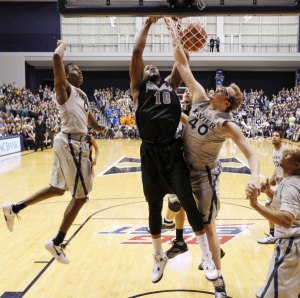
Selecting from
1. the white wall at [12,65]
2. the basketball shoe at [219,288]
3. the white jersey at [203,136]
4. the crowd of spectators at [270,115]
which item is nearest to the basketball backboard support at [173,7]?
the white jersey at [203,136]

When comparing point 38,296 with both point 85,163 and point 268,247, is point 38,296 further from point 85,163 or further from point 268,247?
point 268,247

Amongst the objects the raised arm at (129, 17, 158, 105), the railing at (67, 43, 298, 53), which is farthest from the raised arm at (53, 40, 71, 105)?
the railing at (67, 43, 298, 53)

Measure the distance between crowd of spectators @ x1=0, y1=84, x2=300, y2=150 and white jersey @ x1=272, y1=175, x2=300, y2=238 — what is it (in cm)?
1774

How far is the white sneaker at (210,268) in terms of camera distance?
3.79 meters

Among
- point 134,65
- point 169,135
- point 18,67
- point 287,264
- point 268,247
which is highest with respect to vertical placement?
point 18,67

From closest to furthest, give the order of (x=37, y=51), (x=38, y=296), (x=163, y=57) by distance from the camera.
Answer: (x=38, y=296) → (x=163, y=57) → (x=37, y=51)

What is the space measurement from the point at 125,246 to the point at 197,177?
6.82 ft

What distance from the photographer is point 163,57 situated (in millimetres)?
29203

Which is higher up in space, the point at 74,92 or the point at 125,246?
the point at 74,92

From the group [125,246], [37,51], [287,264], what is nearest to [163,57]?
[37,51]

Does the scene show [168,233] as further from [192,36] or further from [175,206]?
[192,36]

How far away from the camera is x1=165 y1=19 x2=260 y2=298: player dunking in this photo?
3.92 meters

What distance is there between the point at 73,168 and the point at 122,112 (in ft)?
74.7

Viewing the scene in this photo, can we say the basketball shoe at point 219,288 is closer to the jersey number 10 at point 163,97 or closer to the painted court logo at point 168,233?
the jersey number 10 at point 163,97
